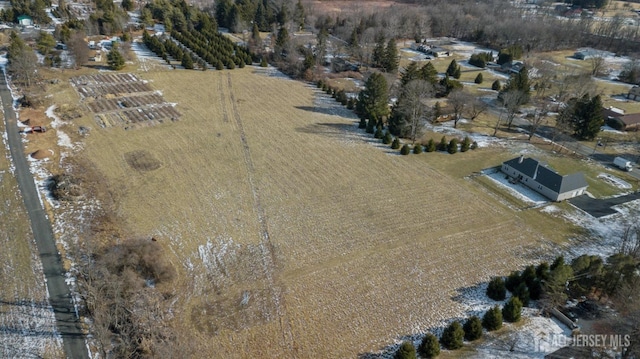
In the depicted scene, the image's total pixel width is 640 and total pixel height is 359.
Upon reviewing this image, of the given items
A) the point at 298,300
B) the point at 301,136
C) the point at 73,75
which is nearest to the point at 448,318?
the point at 298,300

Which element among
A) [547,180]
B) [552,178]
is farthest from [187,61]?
[552,178]

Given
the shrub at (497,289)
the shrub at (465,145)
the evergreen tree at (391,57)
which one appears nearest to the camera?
the shrub at (497,289)

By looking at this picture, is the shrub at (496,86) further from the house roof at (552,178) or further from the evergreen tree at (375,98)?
the house roof at (552,178)

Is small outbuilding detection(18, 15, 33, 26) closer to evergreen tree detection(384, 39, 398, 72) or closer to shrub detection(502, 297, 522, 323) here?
evergreen tree detection(384, 39, 398, 72)

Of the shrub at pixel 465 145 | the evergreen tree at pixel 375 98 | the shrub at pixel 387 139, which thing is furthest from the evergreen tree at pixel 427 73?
the shrub at pixel 387 139

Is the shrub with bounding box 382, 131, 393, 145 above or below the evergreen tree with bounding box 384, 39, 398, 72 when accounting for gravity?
below

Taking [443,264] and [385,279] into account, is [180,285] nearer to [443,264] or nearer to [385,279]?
[385,279]

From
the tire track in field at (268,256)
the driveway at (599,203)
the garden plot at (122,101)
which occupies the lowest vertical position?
the tire track in field at (268,256)

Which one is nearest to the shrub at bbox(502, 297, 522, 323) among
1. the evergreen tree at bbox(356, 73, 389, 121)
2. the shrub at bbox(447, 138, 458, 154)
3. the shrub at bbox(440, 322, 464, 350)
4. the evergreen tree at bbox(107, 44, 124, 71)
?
the shrub at bbox(440, 322, 464, 350)
